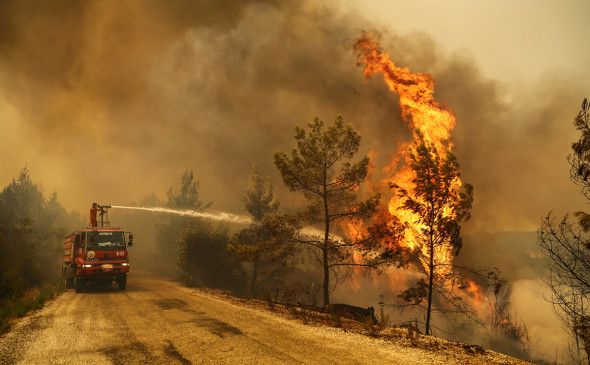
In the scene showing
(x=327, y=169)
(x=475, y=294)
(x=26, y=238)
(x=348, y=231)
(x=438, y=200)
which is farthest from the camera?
(x=26, y=238)

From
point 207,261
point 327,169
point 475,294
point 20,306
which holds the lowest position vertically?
point 475,294

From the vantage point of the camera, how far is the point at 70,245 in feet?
69.5

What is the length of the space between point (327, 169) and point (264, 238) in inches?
503

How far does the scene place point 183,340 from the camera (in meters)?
9.12

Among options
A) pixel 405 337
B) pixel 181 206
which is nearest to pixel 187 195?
pixel 181 206

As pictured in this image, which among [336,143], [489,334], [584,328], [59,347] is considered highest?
[336,143]

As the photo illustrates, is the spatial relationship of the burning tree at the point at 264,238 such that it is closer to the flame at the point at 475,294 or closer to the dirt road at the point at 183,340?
the dirt road at the point at 183,340

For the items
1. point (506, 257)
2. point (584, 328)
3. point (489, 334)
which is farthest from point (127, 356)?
point (506, 257)

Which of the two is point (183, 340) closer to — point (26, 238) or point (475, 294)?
point (475, 294)

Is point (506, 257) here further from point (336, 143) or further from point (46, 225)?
point (46, 225)

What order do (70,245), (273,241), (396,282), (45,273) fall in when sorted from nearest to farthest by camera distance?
(273,241)
(70,245)
(45,273)
(396,282)

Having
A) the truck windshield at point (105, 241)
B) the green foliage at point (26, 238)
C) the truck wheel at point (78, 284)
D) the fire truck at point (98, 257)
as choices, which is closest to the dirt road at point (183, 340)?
the fire truck at point (98, 257)

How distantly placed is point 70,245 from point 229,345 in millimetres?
17196

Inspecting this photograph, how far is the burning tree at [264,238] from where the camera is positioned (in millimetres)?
18219
